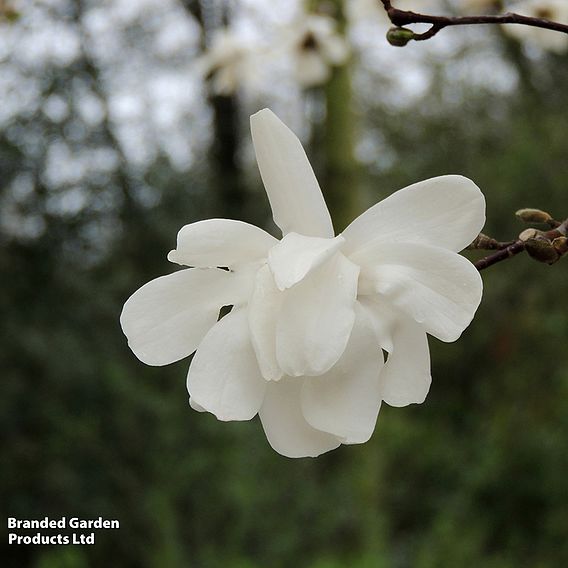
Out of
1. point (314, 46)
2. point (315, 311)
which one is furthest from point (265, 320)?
point (314, 46)

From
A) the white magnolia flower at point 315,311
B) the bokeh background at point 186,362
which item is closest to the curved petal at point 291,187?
the white magnolia flower at point 315,311

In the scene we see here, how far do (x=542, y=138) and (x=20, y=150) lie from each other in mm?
2196

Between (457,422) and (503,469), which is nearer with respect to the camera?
(503,469)

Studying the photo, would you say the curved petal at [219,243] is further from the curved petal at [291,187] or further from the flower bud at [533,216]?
the flower bud at [533,216]

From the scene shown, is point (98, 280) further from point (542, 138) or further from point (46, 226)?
point (542, 138)

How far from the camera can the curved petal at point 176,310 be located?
56 centimetres

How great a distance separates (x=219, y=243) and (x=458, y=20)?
9.7 inches

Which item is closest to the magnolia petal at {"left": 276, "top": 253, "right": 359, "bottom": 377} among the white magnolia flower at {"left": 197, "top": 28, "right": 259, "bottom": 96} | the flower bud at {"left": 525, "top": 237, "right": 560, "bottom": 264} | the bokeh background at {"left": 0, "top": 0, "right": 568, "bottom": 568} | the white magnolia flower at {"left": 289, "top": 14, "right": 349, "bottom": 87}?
the flower bud at {"left": 525, "top": 237, "right": 560, "bottom": 264}

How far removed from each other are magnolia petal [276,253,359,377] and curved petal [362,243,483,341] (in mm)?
28

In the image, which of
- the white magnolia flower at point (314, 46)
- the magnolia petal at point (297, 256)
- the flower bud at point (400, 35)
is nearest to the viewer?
the magnolia petal at point (297, 256)

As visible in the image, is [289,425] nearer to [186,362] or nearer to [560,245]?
[560,245]

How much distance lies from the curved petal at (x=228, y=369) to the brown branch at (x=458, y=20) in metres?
0.26

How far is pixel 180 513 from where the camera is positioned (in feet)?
8.39

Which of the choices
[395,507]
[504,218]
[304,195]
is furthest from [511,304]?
[304,195]
